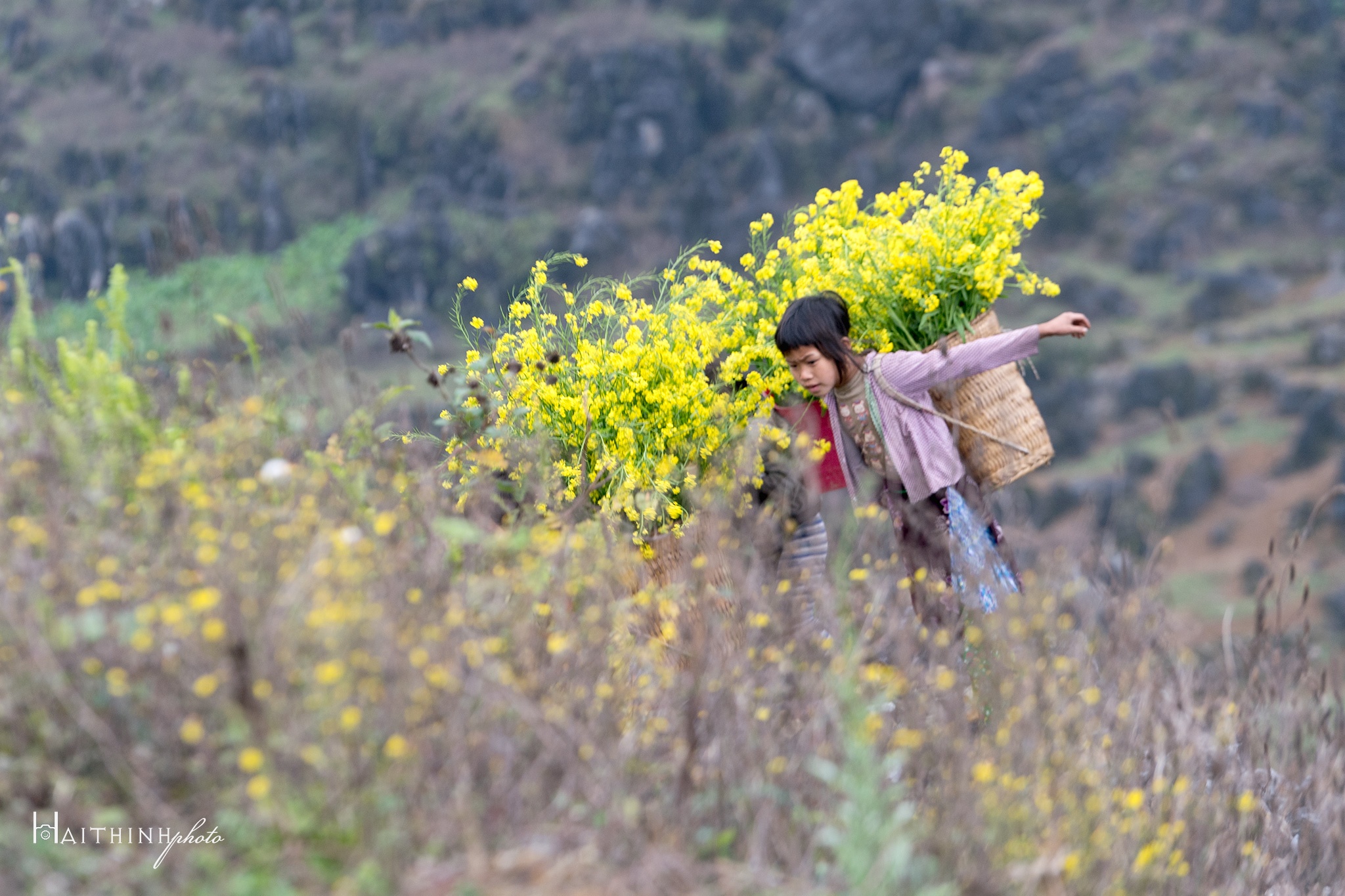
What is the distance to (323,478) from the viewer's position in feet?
6.21

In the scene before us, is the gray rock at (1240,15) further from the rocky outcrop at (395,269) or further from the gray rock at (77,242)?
the gray rock at (77,242)

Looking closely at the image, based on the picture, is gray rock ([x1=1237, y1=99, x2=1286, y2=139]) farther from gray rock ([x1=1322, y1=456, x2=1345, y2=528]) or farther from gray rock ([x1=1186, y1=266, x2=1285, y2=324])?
gray rock ([x1=1322, y1=456, x2=1345, y2=528])

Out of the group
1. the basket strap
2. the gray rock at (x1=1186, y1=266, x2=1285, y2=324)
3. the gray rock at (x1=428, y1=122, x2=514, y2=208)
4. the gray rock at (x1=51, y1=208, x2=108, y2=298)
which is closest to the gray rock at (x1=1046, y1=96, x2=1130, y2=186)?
the gray rock at (x1=1186, y1=266, x2=1285, y2=324)

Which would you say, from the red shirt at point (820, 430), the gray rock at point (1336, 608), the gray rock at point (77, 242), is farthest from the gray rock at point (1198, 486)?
the red shirt at point (820, 430)

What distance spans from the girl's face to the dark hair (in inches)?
0.4

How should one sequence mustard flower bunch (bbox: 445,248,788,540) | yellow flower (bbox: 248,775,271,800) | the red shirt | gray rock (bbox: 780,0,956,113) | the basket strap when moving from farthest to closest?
gray rock (bbox: 780,0,956,113) < the red shirt < the basket strap < mustard flower bunch (bbox: 445,248,788,540) < yellow flower (bbox: 248,775,271,800)

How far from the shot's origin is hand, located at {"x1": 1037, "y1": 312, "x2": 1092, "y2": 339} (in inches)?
107

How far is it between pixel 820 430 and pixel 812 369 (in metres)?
0.40

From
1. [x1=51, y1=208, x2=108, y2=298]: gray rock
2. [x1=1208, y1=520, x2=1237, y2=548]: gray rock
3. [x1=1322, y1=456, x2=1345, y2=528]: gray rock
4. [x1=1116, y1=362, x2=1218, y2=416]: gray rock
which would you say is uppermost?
[x1=51, y1=208, x2=108, y2=298]: gray rock

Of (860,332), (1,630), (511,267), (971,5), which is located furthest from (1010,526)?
(971,5)

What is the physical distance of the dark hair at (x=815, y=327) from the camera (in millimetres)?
2723

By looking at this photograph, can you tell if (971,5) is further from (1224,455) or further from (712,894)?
(712,894)

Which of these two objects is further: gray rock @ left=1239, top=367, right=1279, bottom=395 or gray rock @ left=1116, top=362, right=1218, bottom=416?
gray rock @ left=1239, top=367, right=1279, bottom=395

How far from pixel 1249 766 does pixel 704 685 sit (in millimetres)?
1942
